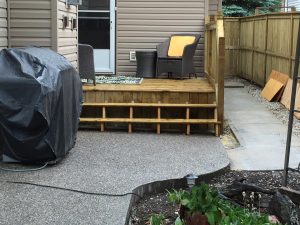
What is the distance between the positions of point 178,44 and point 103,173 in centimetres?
527

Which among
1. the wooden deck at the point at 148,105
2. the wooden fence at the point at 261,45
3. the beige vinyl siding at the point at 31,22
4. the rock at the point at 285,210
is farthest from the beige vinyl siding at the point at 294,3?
the rock at the point at 285,210

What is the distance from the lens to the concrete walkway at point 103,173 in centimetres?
382

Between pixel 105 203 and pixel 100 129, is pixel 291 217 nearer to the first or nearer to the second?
pixel 105 203

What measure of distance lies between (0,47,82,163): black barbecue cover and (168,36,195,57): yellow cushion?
4781 mm

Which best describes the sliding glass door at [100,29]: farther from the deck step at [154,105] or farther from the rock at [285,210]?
the rock at [285,210]

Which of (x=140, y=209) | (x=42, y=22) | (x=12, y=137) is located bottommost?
(x=140, y=209)

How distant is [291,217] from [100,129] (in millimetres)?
4108

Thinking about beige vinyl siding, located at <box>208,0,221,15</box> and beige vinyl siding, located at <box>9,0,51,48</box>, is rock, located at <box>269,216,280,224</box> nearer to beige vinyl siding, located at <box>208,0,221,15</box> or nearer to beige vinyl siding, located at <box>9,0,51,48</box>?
beige vinyl siding, located at <box>9,0,51,48</box>

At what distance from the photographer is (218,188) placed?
4.74 metres

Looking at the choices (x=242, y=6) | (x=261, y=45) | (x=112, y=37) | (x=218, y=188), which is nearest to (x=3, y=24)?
(x=218, y=188)

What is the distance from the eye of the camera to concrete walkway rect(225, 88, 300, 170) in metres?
5.87

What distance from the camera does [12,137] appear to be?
16.2ft

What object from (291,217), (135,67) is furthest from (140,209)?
(135,67)

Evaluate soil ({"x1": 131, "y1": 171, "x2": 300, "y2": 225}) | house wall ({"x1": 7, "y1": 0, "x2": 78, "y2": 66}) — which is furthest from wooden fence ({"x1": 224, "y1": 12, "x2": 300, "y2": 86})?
soil ({"x1": 131, "y1": 171, "x2": 300, "y2": 225})
